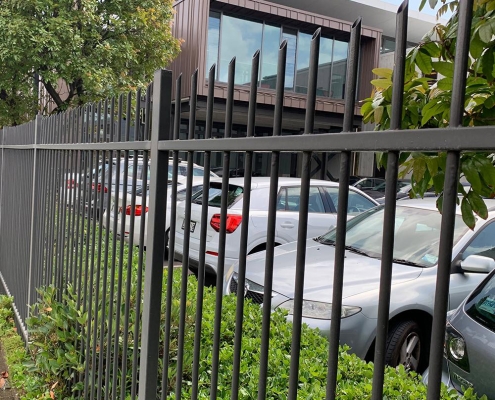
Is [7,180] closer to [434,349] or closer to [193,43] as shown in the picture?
[434,349]

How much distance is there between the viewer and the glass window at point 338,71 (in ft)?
74.1

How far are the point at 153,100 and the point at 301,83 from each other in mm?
18722

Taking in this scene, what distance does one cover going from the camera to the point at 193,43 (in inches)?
785

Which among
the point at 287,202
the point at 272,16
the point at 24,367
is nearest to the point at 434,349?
the point at 24,367

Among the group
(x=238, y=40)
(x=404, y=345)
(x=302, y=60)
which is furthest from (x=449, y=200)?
(x=302, y=60)

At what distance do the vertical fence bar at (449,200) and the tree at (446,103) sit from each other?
0.98ft

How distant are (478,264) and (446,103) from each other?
10.5ft

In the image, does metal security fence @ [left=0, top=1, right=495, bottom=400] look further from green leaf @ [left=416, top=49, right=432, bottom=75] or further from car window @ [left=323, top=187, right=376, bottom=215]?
car window @ [left=323, top=187, right=376, bottom=215]

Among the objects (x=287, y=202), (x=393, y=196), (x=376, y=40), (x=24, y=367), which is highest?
(x=376, y=40)

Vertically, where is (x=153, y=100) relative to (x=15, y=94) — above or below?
below

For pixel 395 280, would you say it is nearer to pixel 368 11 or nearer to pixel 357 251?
pixel 357 251

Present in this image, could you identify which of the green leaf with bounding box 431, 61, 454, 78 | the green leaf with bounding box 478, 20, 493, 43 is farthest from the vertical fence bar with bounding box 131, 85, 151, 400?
the green leaf with bounding box 478, 20, 493, 43

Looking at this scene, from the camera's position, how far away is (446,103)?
1.36 metres

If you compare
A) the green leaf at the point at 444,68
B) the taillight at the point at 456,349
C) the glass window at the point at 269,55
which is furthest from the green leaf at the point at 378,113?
the glass window at the point at 269,55
